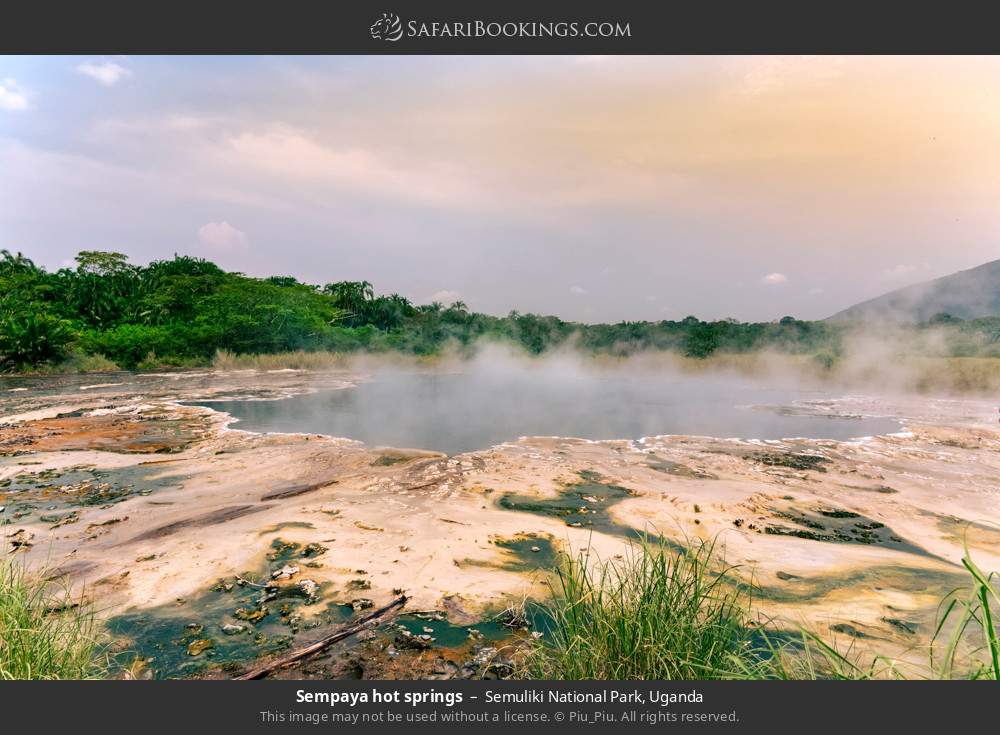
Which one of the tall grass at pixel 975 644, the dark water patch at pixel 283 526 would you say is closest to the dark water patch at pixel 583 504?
the dark water patch at pixel 283 526

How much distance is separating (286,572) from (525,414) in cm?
1008

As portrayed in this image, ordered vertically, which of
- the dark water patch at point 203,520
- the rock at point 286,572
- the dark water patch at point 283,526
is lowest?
the rock at point 286,572

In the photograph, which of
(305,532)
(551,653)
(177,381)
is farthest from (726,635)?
(177,381)

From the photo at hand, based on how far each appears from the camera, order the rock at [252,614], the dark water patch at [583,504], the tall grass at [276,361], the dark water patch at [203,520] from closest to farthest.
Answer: the rock at [252,614] → the dark water patch at [203,520] → the dark water patch at [583,504] → the tall grass at [276,361]

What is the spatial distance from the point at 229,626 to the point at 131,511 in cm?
348

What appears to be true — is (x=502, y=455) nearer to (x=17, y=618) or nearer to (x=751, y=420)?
(x=17, y=618)

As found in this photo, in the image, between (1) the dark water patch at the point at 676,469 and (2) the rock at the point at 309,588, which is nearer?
(2) the rock at the point at 309,588

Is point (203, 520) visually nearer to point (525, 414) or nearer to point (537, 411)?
point (525, 414)

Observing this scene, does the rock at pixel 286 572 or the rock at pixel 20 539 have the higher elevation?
the rock at pixel 20 539

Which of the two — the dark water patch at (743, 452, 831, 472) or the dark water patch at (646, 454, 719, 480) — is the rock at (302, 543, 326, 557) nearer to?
the dark water patch at (646, 454, 719, 480)

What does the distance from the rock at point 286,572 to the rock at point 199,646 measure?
907 mm

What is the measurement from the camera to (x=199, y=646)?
330 centimetres

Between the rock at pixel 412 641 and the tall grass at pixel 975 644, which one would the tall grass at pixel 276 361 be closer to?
the rock at pixel 412 641

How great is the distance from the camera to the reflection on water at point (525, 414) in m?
11.3
